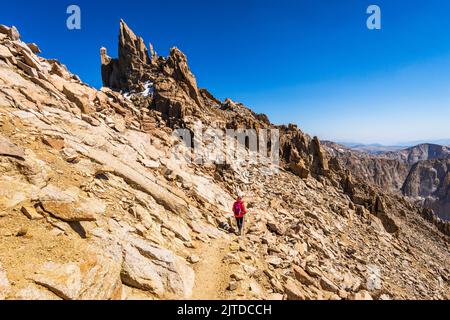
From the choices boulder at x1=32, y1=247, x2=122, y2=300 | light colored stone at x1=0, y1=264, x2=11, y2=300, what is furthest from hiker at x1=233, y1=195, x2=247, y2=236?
light colored stone at x1=0, y1=264, x2=11, y2=300

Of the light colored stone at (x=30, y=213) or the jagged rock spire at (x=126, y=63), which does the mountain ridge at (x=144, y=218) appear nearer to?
the light colored stone at (x=30, y=213)

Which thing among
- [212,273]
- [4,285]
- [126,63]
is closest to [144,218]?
[212,273]

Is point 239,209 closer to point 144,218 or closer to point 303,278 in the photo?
point 303,278

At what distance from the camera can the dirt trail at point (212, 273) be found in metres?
10.3

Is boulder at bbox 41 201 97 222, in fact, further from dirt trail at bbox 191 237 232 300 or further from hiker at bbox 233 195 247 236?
hiker at bbox 233 195 247 236

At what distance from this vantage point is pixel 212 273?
37.6 feet

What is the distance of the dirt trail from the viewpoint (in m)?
10.3

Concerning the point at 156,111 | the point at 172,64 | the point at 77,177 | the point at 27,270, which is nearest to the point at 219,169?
the point at 156,111

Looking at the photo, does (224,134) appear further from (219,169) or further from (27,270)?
(27,270)

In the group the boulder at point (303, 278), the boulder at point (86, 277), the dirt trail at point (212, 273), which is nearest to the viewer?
the boulder at point (86, 277)

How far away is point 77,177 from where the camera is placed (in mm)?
12070

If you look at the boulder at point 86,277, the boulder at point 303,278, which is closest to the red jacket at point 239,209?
the boulder at point 303,278

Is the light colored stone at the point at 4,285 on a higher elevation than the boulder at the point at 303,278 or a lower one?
higher
